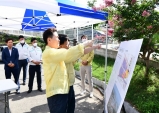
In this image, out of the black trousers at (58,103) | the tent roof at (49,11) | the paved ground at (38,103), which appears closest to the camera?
the black trousers at (58,103)

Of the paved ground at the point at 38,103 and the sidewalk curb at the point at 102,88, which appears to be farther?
the paved ground at the point at 38,103

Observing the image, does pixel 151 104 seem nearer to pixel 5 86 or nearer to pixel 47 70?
pixel 47 70

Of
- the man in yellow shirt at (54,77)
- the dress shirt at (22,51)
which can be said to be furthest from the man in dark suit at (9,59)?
the man in yellow shirt at (54,77)

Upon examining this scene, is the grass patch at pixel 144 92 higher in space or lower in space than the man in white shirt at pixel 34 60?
lower

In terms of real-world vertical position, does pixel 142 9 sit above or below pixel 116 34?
above

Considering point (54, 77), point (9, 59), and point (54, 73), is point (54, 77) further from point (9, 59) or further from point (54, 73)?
point (9, 59)

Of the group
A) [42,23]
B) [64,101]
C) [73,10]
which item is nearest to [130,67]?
[64,101]

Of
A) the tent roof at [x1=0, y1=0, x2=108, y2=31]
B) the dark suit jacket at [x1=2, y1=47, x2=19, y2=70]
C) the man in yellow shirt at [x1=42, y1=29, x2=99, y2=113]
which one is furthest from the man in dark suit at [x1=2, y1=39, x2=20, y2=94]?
the man in yellow shirt at [x1=42, y1=29, x2=99, y2=113]

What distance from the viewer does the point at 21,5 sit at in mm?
2943

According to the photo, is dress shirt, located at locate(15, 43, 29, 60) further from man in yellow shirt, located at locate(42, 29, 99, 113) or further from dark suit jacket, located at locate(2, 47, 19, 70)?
man in yellow shirt, located at locate(42, 29, 99, 113)

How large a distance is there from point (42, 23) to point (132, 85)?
3.57 metres

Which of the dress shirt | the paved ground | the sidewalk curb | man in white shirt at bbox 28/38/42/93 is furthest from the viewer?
the dress shirt

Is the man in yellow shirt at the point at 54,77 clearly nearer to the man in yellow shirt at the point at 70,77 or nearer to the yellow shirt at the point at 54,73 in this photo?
the yellow shirt at the point at 54,73

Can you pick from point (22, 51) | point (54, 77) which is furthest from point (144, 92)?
point (22, 51)
